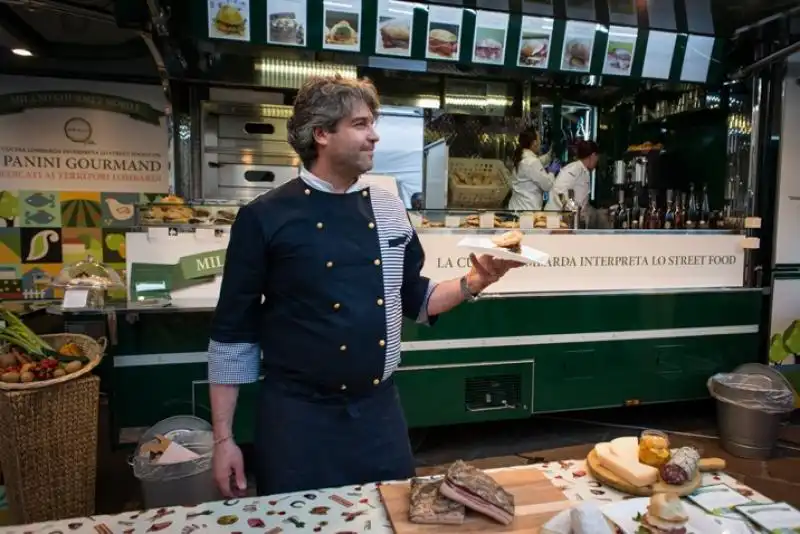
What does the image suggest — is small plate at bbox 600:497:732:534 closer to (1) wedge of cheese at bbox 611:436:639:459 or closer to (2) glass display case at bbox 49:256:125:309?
(1) wedge of cheese at bbox 611:436:639:459

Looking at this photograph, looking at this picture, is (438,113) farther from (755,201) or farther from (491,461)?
(491,461)

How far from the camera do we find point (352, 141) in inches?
63.7

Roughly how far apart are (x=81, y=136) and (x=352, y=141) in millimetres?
5414

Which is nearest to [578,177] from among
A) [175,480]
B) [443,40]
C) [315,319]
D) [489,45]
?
[489,45]

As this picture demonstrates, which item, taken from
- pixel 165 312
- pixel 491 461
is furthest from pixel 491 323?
pixel 165 312

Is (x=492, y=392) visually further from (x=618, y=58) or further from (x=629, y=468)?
(x=618, y=58)

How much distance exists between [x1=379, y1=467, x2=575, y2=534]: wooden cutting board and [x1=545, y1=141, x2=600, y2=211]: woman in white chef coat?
4339mm

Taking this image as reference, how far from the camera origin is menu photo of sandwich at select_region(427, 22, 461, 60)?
4.45 meters

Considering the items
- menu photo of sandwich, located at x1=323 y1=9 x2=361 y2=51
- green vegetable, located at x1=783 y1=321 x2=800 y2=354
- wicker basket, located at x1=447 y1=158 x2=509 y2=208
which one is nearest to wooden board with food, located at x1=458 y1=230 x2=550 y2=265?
menu photo of sandwich, located at x1=323 y1=9 x2=361 y2=51

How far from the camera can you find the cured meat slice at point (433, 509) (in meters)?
1.28

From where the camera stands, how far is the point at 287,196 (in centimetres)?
167

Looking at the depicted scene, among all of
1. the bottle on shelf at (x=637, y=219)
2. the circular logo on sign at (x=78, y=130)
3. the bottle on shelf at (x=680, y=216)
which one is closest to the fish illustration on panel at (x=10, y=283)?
the circular logo on sign at (x=78, y=130)

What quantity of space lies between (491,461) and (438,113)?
3573 mm

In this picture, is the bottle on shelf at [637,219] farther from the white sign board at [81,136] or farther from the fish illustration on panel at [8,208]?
the fish illustration on panel at [8,208]
